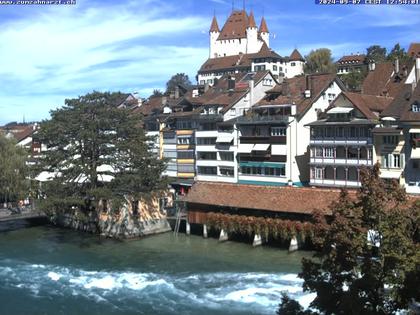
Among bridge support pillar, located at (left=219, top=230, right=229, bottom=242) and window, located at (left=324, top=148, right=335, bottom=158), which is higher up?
window, located at (left=324, top=148, right=335, bottom=158)

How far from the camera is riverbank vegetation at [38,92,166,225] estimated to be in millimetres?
55625

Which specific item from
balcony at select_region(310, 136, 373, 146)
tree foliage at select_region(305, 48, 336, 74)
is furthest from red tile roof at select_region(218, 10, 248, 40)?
balcony at select_region(310, 136, 373, 146)

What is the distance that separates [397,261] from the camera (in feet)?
54.9

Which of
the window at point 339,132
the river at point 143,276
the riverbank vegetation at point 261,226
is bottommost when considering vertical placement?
the river at point 143,276

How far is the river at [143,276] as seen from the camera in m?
33.7

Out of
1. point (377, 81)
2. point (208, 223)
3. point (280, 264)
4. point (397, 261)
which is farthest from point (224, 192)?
point (397, 261)

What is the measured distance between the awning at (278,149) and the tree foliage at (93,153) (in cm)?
1354

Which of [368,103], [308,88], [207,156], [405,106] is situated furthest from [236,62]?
[405,106]

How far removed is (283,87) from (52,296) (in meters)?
41.4

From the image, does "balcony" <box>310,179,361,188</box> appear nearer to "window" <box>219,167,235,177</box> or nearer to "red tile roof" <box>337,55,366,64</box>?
"window" <box>219,167,235,177</box>

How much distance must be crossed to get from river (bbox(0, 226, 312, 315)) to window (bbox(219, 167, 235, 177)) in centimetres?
1716

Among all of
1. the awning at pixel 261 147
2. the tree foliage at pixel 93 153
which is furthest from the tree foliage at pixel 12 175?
the awning at pixel 261 147

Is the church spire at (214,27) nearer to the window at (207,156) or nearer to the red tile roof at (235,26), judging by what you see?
the red tile roof at (235,26)

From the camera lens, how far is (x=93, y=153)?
58625 millimetres
